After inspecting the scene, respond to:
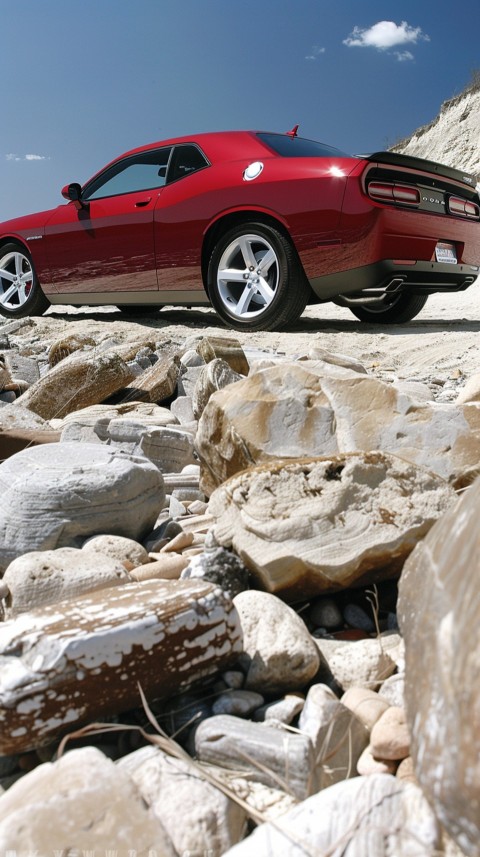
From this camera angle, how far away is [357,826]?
1.10 meters

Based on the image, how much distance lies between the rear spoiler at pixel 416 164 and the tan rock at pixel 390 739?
516 cm

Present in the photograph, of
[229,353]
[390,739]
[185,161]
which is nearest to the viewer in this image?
[390,739]

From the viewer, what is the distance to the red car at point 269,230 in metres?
5.89

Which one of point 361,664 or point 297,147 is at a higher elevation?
point 297,147

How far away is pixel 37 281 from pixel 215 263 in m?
2.85

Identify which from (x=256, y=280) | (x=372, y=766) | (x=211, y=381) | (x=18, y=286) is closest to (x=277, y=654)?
(x=372, y=766)

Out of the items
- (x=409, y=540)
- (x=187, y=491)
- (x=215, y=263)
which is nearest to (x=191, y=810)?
(x=409, y=540)

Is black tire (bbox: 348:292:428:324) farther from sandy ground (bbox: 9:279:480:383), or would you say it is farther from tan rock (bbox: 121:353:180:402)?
tan rock (bbox: 121:353:180:402)

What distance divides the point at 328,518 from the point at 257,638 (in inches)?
15.8

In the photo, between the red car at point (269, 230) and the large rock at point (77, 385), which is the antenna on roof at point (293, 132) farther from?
the large rock at point (77, 385)

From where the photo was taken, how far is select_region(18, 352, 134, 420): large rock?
493cm

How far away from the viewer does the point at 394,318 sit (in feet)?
24.8

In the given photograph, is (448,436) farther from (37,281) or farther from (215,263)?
(37,281)

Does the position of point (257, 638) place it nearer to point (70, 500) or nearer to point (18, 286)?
point (70, 500)
